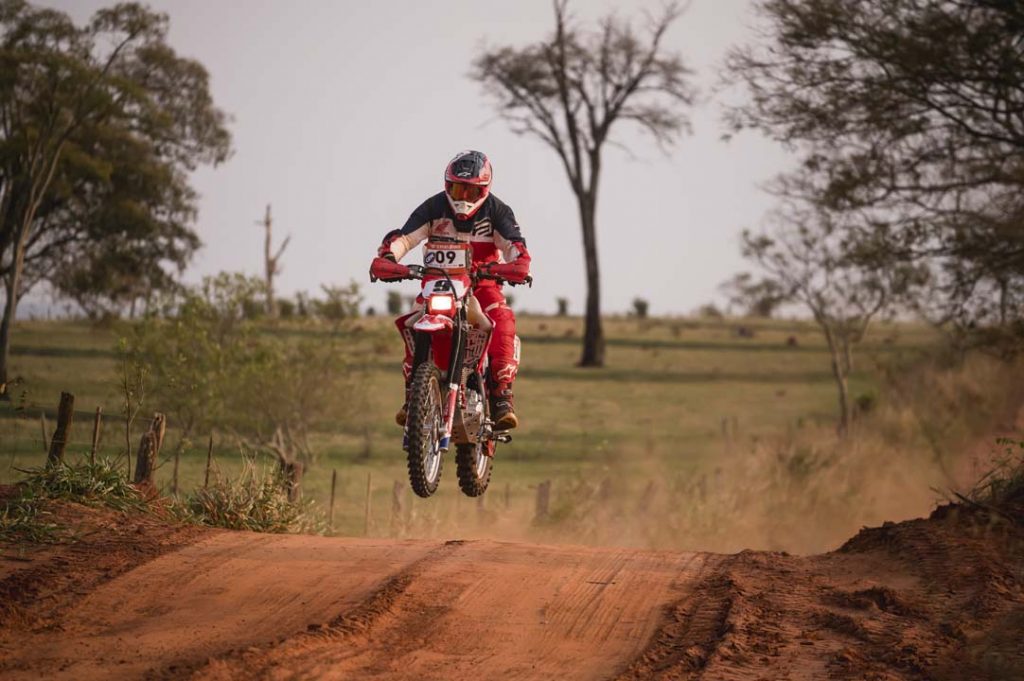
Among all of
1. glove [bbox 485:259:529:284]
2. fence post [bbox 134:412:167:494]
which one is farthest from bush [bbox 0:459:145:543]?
glove [bbox 485:259:529:284]

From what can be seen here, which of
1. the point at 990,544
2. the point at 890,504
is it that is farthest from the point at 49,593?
the point at 890,504

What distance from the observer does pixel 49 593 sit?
1014cm

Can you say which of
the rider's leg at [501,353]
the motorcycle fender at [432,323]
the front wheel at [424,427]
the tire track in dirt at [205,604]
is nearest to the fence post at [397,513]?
the tire track in dirt at [205,604]

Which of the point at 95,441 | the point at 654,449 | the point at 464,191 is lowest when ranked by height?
the point at 654,449

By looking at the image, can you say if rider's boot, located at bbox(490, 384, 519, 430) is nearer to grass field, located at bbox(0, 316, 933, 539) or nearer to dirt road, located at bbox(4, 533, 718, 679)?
dirt road, located at bbox(4, 533, 718, 679)

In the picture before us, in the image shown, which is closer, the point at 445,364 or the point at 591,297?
the point at 445,364

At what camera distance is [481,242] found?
38.2 feet

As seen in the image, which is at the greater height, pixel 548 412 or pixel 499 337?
pixel 499 337

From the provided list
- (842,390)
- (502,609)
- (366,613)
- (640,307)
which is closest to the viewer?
(366,613)

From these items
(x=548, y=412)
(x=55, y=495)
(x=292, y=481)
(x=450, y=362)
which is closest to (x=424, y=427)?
(x=450, y=362)

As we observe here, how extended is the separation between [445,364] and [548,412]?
34476mm

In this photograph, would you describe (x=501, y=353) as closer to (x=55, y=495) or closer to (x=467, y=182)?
(x=467, y=182)

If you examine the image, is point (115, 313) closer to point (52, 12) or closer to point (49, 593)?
point (52, 12)

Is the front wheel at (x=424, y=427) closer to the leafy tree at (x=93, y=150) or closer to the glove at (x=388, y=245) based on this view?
the glove at (x=388, y=245)
